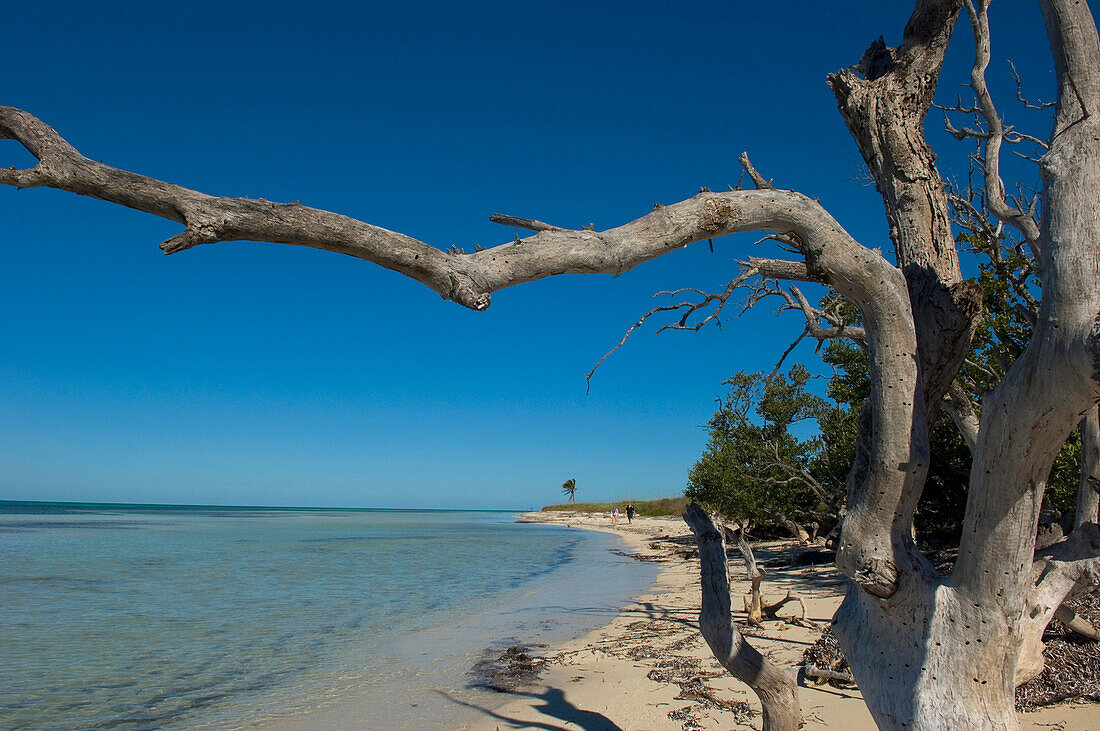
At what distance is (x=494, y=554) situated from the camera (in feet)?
111

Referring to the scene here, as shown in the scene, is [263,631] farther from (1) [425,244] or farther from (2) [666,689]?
(1) [425,244]

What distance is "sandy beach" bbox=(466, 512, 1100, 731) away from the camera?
20.8 ft

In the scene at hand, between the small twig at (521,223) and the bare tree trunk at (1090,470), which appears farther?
the bare tree trunk at (1090,470)

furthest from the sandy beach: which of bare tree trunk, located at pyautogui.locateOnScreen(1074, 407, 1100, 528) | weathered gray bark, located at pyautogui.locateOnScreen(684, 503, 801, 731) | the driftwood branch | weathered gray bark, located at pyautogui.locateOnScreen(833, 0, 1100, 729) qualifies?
the driftwood branch

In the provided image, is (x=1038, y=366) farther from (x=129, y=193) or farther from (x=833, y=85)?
(x=129, y=193)

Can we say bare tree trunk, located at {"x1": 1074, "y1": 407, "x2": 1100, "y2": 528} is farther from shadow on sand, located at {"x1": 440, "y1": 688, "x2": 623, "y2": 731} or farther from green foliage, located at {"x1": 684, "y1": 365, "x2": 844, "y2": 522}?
green foliage, located at {"x1": 684, "y1": 365, "x2": 844, "y2": 522}

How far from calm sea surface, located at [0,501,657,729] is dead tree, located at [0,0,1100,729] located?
5.83 metres

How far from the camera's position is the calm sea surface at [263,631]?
866cm

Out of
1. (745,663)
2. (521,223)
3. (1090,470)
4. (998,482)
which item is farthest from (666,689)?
(521,223)

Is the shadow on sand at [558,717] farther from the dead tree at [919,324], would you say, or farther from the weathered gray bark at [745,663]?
the dead tree at [919,324]

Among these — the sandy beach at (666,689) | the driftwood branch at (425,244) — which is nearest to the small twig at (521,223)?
the driftwood branch at (425,244)

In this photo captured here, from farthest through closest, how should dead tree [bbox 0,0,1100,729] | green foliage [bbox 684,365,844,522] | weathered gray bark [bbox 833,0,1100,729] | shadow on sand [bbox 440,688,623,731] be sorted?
1. green foliage [bbox 684,365,844,522]
2. shadow on sand [bbox 440,688,623,731]
3. weathered gray bark [bbox 833,0,1100,729]
4. dead tree [bbox 0,0,1100,729]

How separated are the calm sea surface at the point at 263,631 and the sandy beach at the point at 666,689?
3.03ft

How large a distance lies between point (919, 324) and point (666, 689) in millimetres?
5685
